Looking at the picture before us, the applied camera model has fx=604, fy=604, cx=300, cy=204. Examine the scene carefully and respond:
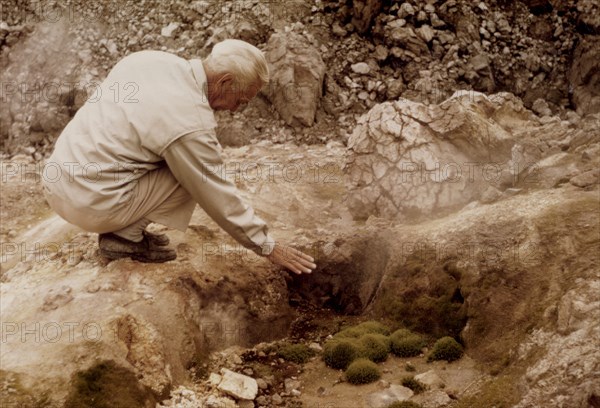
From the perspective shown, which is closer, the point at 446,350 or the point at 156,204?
the point at 446,350

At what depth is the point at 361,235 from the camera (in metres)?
6.59

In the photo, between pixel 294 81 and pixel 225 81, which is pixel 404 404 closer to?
pixel 225 81

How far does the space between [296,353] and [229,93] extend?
2.26m

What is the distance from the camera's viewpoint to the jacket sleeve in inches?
172

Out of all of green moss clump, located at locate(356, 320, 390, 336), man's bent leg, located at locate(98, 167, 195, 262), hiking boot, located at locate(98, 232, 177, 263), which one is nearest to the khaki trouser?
man's bent leg, located at locate(98, 167, 195, 262)

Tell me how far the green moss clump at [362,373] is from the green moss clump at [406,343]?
33cm

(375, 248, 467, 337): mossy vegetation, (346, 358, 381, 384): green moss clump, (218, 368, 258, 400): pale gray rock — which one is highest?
(375, 248, 467, 337): mossy vegetation

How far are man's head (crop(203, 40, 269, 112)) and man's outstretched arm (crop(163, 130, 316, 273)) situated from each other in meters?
0.52

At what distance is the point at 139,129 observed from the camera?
4418 millimetres

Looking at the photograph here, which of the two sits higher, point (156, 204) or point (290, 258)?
point (156, 204)

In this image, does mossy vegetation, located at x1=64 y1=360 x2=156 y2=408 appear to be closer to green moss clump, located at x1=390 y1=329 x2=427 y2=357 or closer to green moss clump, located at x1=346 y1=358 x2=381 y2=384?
green moss clump, located at x1=346 y1=358 x2=381 y2=384

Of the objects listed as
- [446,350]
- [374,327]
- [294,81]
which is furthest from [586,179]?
[294,81]

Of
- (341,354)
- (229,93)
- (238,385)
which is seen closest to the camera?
(238,385)

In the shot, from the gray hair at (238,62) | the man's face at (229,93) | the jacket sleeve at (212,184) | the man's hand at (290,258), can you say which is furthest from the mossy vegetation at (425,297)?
the gray hair at (238,62)
